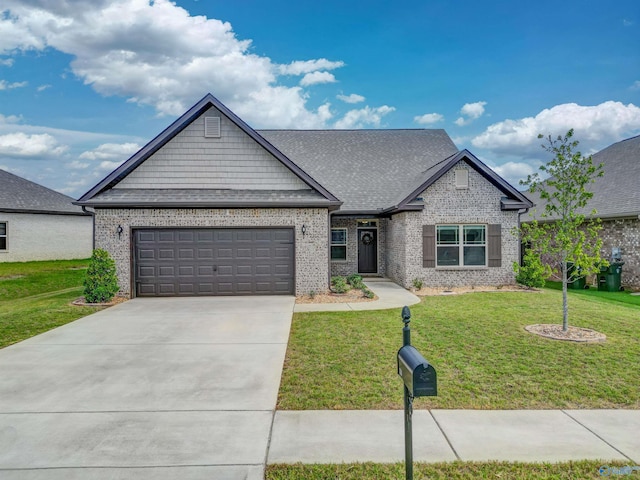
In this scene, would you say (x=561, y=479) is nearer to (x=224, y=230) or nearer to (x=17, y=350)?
(x=17, y=350)

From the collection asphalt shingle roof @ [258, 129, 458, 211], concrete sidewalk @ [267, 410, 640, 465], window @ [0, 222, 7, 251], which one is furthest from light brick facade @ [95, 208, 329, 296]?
window @ [0, 222, 7, 251]

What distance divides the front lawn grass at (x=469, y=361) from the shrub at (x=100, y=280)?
253 inches

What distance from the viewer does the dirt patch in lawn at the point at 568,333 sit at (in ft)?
24.3

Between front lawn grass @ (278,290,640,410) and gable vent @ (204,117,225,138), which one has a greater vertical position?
gable vent @ (204,117,225,138)

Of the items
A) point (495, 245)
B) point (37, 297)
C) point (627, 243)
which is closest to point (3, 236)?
point (37, 297)

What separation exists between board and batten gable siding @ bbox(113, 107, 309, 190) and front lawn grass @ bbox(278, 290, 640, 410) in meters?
5.61

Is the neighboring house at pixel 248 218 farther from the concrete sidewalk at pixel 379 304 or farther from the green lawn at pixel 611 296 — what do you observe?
the green lawn at pixel 611 296

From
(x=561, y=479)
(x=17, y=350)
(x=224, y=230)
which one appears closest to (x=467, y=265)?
(x=224, y=230)

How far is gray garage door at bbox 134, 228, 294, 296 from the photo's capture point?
13.0m

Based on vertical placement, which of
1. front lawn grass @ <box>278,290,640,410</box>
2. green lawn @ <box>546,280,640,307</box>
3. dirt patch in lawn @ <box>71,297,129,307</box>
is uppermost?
dirt patch in lawn @ <box>71,297,129,307</box>

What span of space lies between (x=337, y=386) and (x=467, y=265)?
1112cm

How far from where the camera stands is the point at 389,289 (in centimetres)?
1457

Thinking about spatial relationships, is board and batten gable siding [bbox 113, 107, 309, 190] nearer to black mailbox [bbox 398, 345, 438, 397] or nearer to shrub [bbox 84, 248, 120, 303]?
shrub [bbox 84, 248, 120, 303]

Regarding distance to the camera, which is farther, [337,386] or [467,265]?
[467,265]
